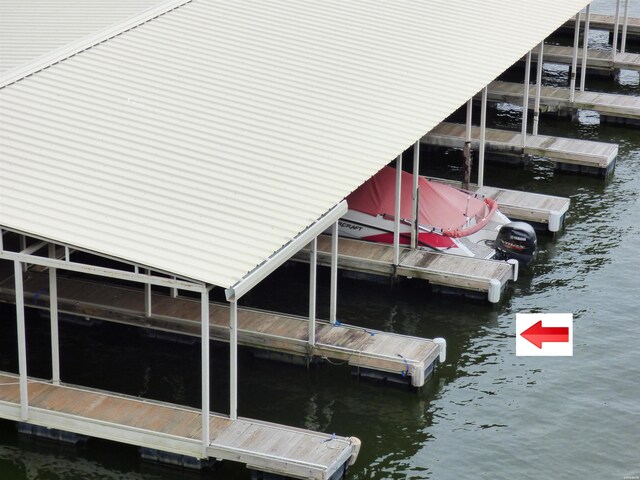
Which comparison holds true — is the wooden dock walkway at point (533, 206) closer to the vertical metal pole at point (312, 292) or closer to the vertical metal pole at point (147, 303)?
the vertical metal pole at point (312, 292)

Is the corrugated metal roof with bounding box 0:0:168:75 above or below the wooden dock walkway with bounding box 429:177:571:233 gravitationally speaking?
above

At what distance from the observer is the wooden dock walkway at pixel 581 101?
48219 millimetres

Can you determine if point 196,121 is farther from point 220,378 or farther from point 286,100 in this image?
point 220,378

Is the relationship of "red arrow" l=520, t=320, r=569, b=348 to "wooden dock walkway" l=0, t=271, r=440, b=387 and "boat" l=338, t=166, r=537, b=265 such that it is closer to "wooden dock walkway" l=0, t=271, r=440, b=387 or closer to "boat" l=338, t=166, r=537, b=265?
"boat" l=338, t=166, r=537, b=265

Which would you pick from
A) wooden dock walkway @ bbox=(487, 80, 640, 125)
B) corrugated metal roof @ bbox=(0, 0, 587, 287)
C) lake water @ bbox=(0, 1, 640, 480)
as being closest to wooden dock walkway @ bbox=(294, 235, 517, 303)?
lake water @ bbox=(0, 1, 640, 480)

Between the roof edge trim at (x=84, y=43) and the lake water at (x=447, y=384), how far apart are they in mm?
6358

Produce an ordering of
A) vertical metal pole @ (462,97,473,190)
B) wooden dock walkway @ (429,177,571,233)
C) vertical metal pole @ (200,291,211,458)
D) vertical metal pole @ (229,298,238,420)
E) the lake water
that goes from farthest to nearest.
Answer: vertical metal pole @ (462,97,473,190) < wooden dock walkway @ (429,177,571,233) < the lake water < vertical metal pole @ (229,298,238,420) < vertical metal pole @ (200,291,211,458)

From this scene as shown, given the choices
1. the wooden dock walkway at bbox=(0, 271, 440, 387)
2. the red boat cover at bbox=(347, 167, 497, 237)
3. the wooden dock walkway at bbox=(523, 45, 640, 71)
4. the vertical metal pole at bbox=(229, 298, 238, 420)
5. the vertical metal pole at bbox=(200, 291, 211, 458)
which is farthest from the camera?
the wooden dock walkway at bbox=(523, 45, 640, 71)

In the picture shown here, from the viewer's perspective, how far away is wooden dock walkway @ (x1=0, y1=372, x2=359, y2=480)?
82.7 feet

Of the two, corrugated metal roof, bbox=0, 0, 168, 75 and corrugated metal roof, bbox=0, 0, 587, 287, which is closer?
corrugated metal roof, bbox=0, 0, 587, 287

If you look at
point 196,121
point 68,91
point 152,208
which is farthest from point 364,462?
point 68,91

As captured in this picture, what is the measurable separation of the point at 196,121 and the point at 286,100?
Result: 334 centimetres

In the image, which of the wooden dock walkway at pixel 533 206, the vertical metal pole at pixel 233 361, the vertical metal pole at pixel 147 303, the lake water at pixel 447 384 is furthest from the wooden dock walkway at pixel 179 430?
the wooden dock walkway at pixel 533 206

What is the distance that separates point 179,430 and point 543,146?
72.7 feet
